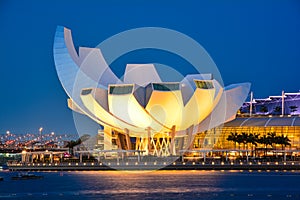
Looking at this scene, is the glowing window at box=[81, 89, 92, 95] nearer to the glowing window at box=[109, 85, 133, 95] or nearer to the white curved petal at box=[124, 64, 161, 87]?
the glowing window at box=[109, 85, 133, 95]

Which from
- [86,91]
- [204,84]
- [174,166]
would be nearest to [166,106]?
[204,84]

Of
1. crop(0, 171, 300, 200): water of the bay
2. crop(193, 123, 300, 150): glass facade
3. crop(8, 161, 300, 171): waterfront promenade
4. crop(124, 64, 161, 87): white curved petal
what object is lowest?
crop(0, 171, 300, 200): water of the bay

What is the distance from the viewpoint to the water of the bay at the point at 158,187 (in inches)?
2271

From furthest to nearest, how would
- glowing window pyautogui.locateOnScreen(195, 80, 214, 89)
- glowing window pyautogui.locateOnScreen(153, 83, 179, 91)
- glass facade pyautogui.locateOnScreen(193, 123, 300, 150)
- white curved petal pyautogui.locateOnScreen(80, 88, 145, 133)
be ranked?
1. glass facade pyautogui.locateOnScreen(193, 123, 300, 150)
2. white curved petal pyautogui.locateOnScreen(80, 88, 145, 133)
3. glowing window pyautogui.locateOnScreen(195, 80, 214, 89)
4. glowing window pyautogui.locateOnScreen(153, 83, 179, 91)

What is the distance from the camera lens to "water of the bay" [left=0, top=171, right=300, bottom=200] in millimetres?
57688

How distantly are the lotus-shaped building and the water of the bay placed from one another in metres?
Result: 10.8

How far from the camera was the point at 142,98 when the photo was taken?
285ft

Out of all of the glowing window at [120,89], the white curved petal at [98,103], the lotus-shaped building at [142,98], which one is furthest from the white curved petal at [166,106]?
the white curved petal at [98,103]

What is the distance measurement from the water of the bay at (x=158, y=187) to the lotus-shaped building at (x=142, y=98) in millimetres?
10794

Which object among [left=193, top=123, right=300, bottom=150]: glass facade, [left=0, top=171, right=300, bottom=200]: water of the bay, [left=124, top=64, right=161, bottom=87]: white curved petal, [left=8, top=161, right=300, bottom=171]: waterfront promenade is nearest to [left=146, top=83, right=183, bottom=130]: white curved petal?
[left=8, top=161, right=300, bottom=171]: waterfront promenade

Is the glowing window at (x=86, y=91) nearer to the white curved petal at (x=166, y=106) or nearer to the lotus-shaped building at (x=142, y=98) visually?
the lotus-shaped building at (x=142, y=98)

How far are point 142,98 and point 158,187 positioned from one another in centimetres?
2412

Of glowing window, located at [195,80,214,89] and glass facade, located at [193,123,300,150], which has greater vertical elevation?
glowing window, located at [195,80,214,89]

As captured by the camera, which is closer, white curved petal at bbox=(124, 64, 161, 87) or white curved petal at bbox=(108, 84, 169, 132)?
white curved petal at bbox=(108, 84, 169, 132)
